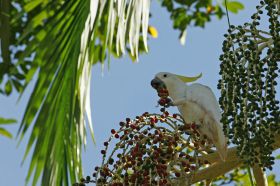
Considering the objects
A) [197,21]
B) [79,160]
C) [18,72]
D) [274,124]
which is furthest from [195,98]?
[197,21]

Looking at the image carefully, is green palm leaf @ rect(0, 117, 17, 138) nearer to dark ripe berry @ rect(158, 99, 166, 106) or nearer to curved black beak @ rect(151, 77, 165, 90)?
curved black beak @ rect(151, 77, 165, 90)

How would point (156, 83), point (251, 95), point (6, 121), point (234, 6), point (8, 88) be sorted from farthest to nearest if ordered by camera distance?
point (234, 6) → point (8, 88) → point (6, 121) → point (156, 83) → point (251, 95)

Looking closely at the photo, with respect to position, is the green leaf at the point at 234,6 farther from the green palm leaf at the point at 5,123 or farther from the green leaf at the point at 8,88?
the green palm leaf at the point at 5,123

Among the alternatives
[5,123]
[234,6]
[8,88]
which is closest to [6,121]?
[5,123]

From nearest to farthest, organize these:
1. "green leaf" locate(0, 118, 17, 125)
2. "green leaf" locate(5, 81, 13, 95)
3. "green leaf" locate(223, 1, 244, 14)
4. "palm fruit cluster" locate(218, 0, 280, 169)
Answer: "palm fruit cluster" locate(218, 0, 280, 169)
"green leaf" locate(0, 118, 17, 125)
"green leaf" locate(5, 81, 13, 95)
"green leaf" locate(223, 1, 244, 14)

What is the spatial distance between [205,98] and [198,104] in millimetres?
38

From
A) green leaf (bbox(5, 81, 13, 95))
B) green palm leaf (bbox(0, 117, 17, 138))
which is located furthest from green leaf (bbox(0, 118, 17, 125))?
green leaf (bbox(5, 81, 13, 95))

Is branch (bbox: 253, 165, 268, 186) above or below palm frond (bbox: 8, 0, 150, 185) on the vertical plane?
below

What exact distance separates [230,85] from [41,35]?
1.03 m

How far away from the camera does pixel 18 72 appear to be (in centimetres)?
609

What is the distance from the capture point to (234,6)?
6.37 meters

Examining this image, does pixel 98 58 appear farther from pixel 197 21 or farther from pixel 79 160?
pixel 79 160

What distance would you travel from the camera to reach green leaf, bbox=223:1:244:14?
634 centimetres

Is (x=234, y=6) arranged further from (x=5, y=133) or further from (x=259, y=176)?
(x=259, y=176)
